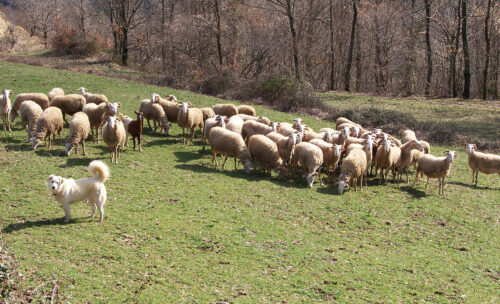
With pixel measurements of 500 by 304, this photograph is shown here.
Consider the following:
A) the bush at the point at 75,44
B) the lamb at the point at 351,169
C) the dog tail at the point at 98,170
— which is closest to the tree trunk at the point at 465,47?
the lamb at the point at 351,169

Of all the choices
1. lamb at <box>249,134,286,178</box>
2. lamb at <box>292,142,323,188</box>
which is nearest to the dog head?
lamb at <box>249,134,286,178</box>

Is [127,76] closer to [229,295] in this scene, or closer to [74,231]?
[74,231]

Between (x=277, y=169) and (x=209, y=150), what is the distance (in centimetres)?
386

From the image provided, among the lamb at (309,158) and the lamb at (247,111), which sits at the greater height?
the lamb at (247,111)

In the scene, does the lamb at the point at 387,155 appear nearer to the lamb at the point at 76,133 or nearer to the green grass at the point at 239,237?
the green grass at the point at 239,237

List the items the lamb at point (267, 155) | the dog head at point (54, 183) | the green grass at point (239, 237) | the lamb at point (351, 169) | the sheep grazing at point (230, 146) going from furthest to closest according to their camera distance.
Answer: the sheep grazing at point (230, 146), the lamb at point (267, 155), the lamb at point (351, 169), the dog head at point (54, 183), the green grass at point (239, 237)

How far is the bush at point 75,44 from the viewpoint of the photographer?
43875 millimetres

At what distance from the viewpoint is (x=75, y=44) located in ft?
145

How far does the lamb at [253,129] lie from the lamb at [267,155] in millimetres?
1903

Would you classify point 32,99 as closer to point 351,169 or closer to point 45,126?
point 45,126

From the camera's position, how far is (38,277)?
701cm

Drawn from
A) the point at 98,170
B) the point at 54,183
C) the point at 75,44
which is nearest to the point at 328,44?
the point at 75,44

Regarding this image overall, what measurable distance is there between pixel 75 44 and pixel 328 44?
25997 millimetres

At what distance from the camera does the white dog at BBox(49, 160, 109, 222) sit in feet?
28.6
